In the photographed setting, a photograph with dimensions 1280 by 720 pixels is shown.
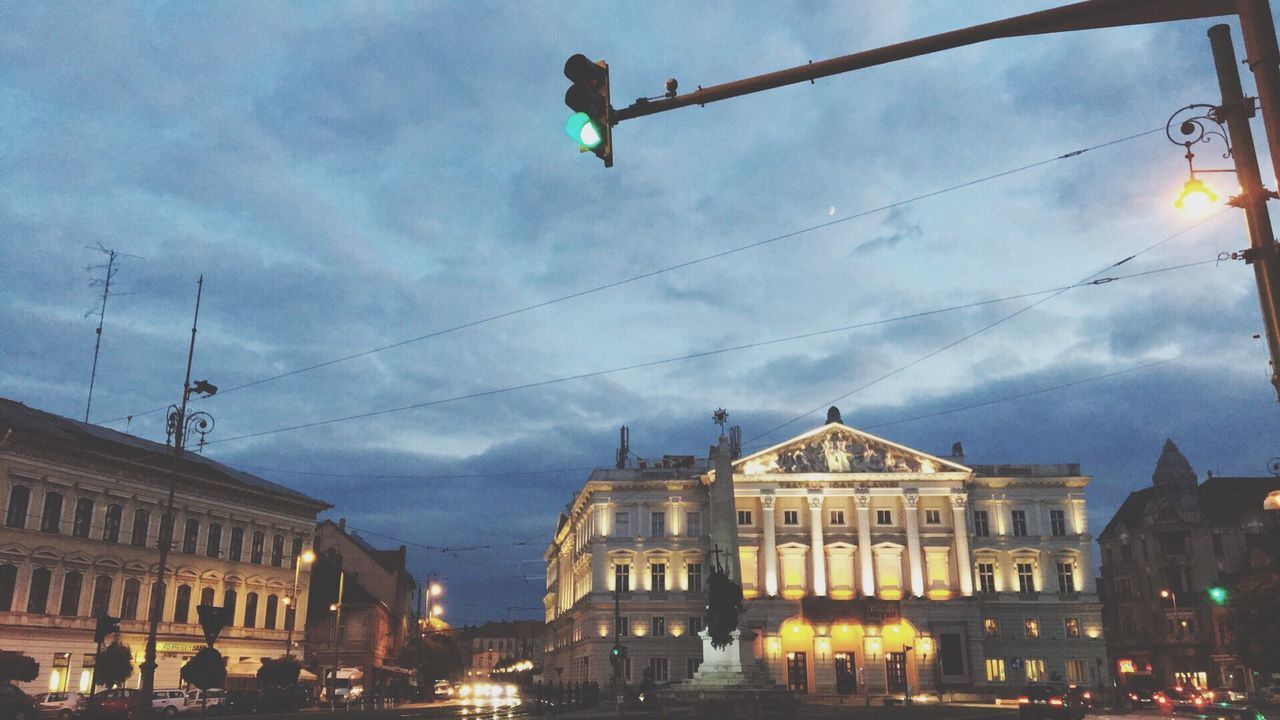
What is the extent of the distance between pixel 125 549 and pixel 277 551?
37.5 ft

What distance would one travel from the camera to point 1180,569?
3088 inches

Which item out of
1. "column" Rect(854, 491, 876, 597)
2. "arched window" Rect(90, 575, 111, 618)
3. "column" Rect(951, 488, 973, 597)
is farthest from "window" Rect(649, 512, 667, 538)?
"arched window" Rect(90, 575, 111, 618)

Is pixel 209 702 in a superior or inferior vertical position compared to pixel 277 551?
inferior

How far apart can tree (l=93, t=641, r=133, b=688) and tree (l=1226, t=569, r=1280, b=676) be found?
4473 centimetres

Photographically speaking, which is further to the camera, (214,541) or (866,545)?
(866,545)

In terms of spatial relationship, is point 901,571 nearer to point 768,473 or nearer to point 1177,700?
point 768,473

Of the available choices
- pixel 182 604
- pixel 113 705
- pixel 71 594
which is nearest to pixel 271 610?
pixel 182 604

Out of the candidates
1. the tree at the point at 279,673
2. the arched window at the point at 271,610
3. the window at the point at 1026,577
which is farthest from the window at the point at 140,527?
the window at the point at 1026,577

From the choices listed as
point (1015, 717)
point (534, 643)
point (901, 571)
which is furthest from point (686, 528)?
point (534, 643)

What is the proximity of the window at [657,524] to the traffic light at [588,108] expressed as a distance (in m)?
67.6

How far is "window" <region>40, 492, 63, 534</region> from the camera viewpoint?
45719 mm

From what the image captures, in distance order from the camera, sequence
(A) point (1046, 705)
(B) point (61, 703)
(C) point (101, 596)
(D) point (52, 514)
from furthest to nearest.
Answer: (C) point (101, 596), (D) point (52, 514), (B) point (61, 703), (A) point (1046, 705)

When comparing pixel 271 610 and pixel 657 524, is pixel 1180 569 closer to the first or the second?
pixel 657 524

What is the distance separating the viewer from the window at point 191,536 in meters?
53.1
